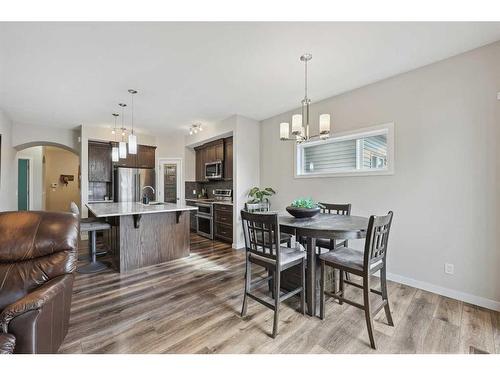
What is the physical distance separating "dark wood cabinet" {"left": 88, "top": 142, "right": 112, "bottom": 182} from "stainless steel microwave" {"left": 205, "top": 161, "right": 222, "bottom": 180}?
96.2 inches

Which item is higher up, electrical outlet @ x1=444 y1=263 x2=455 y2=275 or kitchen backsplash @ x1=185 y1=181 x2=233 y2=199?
kitchen backsplash @ x1=185 y1=181 x2=233 y2=199

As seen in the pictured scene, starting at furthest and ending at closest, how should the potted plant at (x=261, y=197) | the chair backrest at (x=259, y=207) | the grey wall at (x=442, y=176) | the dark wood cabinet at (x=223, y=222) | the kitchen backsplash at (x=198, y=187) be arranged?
the kitchen backsplash at (x=198, y=187) < the dark wood cabinet at (x=223, y=222) < the potted plant at (x=261, y=197) < the chair backrest at (x=259, y=207) < the grey wall at (x=442, y=176)

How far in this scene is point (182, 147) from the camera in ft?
20.6

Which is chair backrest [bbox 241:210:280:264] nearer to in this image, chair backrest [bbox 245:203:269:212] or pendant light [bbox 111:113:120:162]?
chair backrest [bbox 245:203:269:212]

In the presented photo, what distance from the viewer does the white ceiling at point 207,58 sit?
2.02m

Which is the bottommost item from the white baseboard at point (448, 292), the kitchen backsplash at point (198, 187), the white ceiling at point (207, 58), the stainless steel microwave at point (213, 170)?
the white baseboard at point (448, 292)

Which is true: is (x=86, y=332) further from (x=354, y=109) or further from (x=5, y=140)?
(x=5, y=140)

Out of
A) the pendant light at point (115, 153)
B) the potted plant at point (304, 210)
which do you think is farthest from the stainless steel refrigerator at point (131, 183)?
the potted plant at point (304, 210)

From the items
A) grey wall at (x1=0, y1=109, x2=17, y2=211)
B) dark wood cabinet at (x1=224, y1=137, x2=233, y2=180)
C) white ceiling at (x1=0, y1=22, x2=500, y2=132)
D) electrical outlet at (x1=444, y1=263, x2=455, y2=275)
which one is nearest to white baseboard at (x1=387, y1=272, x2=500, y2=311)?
electrical outlet at (x1=444, y1=263, x2=455, y2=275)

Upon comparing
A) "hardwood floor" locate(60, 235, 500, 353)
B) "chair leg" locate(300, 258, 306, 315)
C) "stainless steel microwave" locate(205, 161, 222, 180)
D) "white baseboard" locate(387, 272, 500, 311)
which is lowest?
"hardwood floor" locate(60, 235, 500, 353)

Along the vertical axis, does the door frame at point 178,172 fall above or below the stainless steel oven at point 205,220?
above

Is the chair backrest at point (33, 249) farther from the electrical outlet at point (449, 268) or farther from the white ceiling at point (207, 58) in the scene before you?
the electrical outlet at point (449, 268)

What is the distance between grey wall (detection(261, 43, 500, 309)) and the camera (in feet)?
7.36
